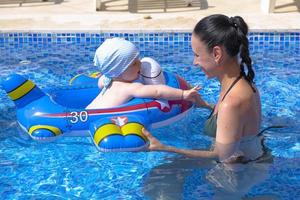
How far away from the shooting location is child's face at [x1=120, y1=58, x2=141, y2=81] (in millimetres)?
4227

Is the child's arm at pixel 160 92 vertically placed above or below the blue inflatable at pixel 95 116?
above

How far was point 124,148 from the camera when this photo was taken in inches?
152

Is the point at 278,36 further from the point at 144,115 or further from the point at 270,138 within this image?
the point at 144,115

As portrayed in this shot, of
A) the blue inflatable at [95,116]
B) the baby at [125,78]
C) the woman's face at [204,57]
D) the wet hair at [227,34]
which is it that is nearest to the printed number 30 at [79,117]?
the blue inflatable at [95,116]

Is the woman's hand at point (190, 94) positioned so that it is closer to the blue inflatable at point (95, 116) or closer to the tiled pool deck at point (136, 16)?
the blue inflatable at point (95, 116)

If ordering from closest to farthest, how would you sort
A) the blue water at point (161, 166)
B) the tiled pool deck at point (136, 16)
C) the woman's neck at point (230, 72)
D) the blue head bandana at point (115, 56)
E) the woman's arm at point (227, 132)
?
the woman's arm at point (227, 132) < the woman's neck at point (230, 72) < the blue water at point (161, 166) < the blue head bandana at point (115, 56) < the tiled pool deck at point (136, 16)

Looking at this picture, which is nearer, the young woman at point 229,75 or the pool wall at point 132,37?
the young woman at point 229,75

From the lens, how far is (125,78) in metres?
4.28

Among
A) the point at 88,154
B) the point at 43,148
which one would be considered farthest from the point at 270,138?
the point at 43,148

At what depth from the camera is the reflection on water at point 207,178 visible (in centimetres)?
350

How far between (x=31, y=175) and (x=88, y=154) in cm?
50

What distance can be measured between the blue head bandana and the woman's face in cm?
100

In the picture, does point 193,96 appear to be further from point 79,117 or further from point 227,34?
point 227,34

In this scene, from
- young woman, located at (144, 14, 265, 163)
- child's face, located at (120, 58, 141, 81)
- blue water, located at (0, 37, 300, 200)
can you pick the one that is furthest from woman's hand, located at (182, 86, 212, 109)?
young woman, located at (144, 14, 265, 163)
